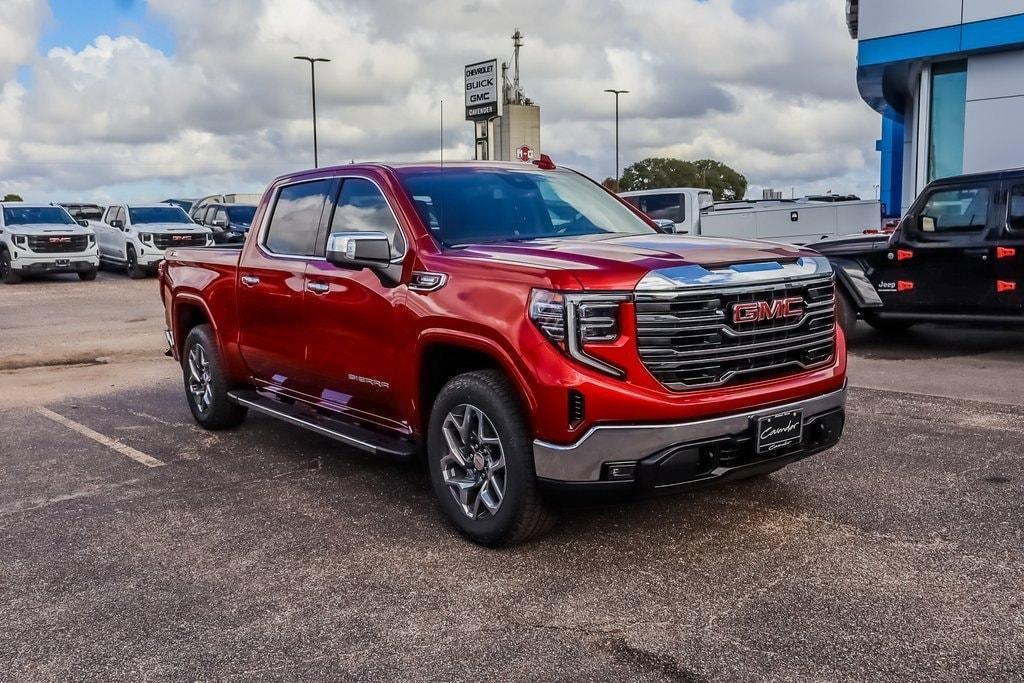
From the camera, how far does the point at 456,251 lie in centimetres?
473

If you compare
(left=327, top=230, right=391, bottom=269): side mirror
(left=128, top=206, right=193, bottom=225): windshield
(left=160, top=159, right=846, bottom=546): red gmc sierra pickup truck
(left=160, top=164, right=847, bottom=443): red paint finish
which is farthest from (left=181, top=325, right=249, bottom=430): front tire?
(left=128, top=206, right=193, bottom=225): windshield

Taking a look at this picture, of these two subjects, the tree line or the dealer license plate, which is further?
the tree line

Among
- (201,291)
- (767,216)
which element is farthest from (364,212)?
(767,216)

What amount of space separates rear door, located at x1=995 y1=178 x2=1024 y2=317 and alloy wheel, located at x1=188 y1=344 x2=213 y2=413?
7565mm

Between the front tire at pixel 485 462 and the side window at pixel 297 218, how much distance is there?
1720 mm

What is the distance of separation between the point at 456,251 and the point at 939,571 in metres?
2.57

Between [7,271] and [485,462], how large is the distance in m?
21.0

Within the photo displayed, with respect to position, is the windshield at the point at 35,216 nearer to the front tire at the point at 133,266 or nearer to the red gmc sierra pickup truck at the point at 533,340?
the front tire at the point at 133,266

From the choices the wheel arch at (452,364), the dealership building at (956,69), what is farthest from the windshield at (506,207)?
the dealership building at (956,69)

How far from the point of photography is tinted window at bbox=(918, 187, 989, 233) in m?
9.91

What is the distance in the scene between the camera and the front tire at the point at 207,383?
679 centimetres

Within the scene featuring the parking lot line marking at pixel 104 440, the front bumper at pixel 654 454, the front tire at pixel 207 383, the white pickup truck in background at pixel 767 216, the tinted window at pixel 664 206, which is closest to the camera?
the front bumper at pixel 654 454

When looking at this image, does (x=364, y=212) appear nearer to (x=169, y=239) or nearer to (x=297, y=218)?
(x=297, y=218)

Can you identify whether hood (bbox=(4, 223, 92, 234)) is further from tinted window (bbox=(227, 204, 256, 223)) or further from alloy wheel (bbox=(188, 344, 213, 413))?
alloy wheel (bbox=(188, 344, 213, 413))
